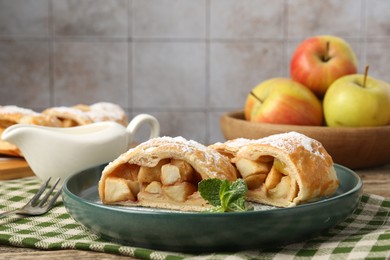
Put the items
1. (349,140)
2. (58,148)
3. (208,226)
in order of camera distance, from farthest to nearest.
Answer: (349,140) < (58,148) < (208,226)

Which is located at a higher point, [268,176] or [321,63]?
[321,63]

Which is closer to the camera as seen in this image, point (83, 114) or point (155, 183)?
point (155, 183)

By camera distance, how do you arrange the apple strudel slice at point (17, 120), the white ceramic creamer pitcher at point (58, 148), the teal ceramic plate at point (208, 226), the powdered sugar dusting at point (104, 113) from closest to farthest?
1. the teal ceramic plate at point (208, 226)
2. the white ceramic creamer pitcher at point (58, 148)
3. the apple strudel slice at point (17, 120)
4. the powdered sugar dusting at point (104, 113)

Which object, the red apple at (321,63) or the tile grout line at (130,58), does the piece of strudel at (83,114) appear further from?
the tile grout line at (130,58)

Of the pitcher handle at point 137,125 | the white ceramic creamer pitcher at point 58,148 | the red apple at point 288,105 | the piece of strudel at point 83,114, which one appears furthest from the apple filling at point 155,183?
the piece of strudel at point 83,114

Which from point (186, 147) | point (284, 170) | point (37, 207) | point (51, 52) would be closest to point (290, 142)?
point (284, 170)

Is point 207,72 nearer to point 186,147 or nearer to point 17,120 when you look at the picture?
point 17,120

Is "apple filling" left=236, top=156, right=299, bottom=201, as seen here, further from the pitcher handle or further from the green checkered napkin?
the pitcher handle
